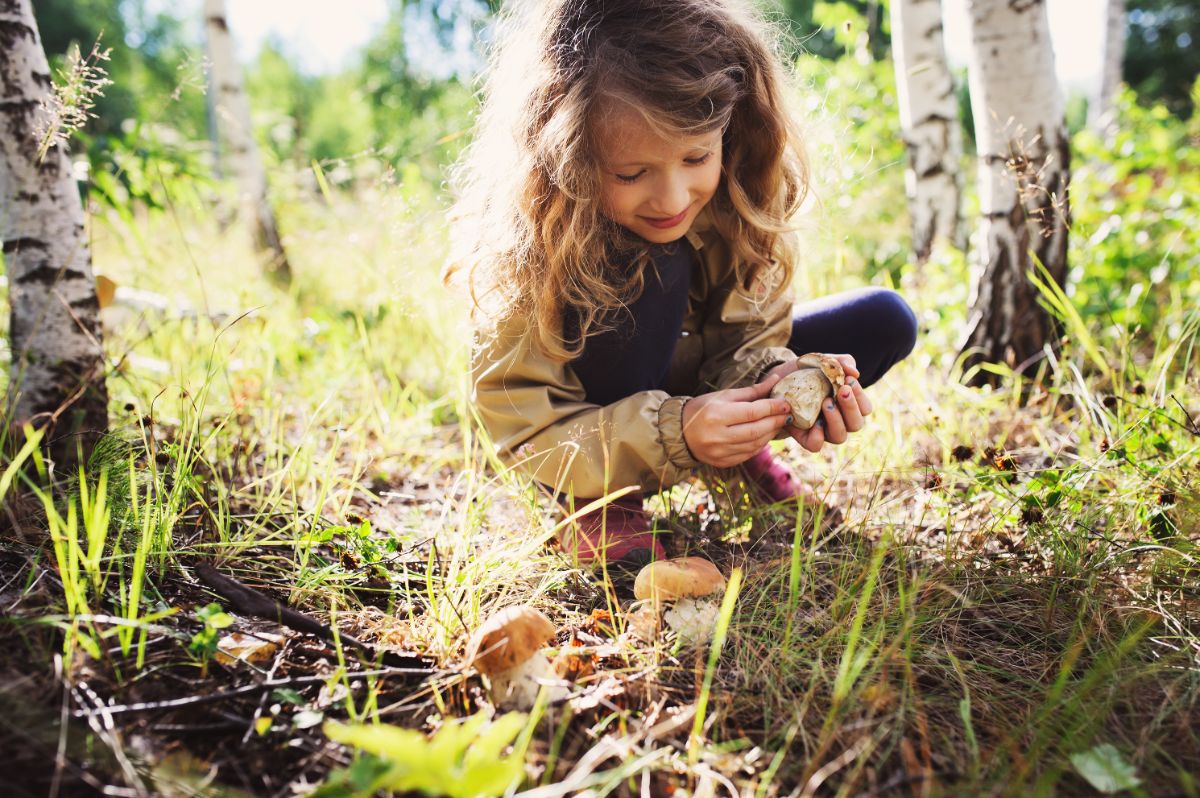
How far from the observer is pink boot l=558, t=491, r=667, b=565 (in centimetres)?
146

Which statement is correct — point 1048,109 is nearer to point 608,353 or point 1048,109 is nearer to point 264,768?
point 608,353

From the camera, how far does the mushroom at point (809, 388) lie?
58.2 inches

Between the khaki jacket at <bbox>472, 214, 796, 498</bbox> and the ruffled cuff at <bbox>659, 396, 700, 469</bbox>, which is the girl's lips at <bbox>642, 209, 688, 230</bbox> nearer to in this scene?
the khaki jacket at <bbox>472, 214, 796, 498</bbox>

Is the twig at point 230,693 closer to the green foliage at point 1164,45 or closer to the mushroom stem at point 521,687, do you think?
the mushroom stem at point 521,687

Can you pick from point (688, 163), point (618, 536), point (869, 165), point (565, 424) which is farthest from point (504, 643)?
point (869, 165)

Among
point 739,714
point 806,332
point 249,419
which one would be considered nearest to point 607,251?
point 806,332

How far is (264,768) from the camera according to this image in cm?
92

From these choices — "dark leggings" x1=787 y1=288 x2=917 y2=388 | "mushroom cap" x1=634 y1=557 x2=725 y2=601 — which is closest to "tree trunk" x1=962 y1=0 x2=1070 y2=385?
"dark leggings" x1=787 y1=288 x2=917 y2=388

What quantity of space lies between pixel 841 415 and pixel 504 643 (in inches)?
34.9

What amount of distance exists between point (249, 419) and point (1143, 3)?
2520 centimetres

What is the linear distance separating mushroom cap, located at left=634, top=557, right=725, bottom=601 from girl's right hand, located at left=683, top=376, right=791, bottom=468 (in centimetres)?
26

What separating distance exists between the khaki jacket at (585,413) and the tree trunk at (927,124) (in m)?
1.67

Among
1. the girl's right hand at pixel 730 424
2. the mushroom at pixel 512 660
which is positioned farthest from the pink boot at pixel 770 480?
the mushroom at pixel 512 660

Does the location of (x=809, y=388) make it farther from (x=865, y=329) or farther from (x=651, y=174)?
(x=651, y=174)
